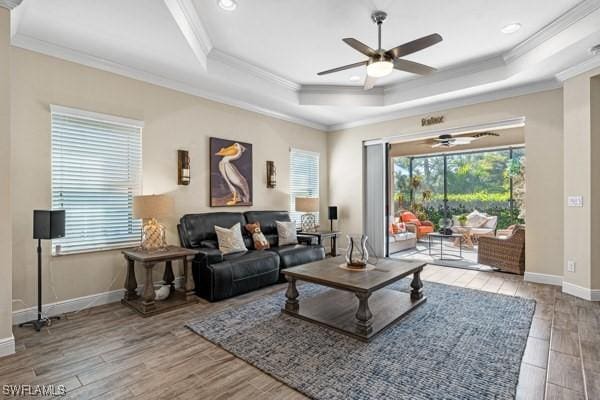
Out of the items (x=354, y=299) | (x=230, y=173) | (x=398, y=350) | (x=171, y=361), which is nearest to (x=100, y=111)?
(x=230, y=173)

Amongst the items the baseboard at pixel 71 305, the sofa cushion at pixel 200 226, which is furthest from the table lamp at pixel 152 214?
the baseboard at pixel 71 305

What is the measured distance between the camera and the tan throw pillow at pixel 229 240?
13.9ft

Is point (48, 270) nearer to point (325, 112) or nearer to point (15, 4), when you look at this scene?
point (15, 4)

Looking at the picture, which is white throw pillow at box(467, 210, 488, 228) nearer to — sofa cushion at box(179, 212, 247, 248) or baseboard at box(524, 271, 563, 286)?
baseboard at box(524, 271, 563, 286)

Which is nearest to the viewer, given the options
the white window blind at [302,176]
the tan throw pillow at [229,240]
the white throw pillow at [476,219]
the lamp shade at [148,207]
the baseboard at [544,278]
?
the lamp shade at [148,207]

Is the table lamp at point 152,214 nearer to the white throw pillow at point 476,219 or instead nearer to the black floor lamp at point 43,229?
the black floor lamp at point 43,229

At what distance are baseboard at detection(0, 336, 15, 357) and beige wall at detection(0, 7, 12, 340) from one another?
32 millimetres

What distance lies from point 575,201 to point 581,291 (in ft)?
3.67

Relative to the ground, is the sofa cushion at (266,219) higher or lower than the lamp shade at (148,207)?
lower

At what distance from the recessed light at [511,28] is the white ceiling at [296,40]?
0.08 metres

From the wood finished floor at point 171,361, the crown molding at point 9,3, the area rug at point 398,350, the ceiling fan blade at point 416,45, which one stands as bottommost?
the wood finished floor at point 171,361

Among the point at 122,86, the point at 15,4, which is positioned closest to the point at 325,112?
the point at 122,86

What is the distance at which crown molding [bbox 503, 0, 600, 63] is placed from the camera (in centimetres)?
301

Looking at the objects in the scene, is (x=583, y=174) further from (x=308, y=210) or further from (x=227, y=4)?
(x=227, y=4)
